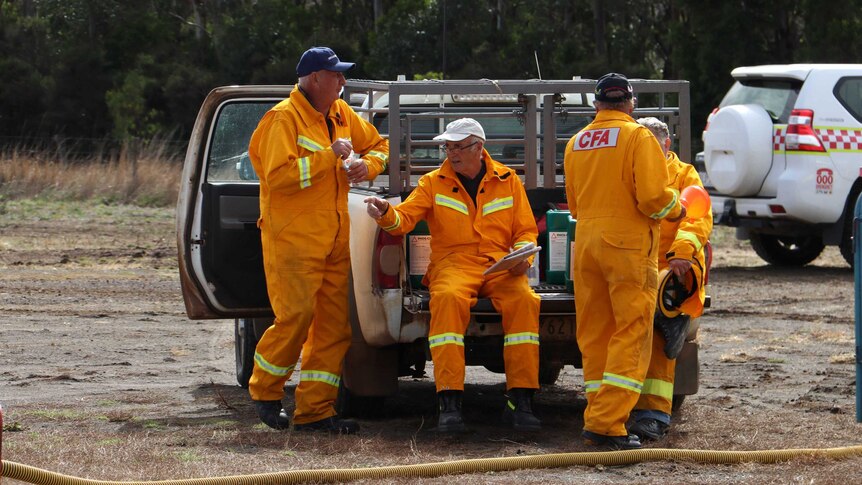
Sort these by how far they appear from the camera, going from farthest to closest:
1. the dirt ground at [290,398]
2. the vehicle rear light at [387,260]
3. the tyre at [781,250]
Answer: the tyre at [781,250], the vehicle rear light at [387,260], the dirt ground at [290,398]

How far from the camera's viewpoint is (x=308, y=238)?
710cm

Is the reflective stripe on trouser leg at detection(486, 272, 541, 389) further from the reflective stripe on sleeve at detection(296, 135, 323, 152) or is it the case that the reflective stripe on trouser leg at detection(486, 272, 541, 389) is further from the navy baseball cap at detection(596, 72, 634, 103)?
the reflective stripe on sleeve at detection(296, 135, 323, 152)

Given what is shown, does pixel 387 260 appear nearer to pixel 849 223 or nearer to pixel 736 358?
pixel 736 358

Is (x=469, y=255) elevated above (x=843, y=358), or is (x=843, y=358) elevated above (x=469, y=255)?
(x=469, y=255)

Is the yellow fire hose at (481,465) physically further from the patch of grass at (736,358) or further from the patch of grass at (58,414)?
the patch of grass at (736,358)

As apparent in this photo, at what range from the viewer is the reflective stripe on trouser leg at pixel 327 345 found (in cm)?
725

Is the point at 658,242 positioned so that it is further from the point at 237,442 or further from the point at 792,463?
the point at 237,442

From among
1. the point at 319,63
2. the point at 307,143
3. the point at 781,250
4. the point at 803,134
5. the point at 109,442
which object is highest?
the point at 319,63

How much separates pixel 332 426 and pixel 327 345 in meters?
0.42

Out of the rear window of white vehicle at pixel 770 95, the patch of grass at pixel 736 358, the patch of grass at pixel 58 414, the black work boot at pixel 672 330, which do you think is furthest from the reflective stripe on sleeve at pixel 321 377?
the rear window of white vehicle at pixel 770 95

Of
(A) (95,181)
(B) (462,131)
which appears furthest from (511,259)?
(A) (95,181)

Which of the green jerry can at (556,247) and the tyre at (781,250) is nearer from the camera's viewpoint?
the green jerry can at (556,247)

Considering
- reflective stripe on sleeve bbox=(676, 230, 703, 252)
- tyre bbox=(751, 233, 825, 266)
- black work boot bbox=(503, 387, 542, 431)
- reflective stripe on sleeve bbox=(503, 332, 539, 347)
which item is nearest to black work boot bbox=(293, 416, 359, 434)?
black work boot bbox=(503, 387, 542, 431)

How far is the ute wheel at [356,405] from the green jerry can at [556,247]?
114 cm
